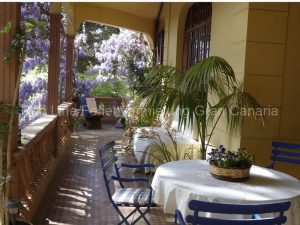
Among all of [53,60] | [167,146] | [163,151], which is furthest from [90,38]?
[163,151]

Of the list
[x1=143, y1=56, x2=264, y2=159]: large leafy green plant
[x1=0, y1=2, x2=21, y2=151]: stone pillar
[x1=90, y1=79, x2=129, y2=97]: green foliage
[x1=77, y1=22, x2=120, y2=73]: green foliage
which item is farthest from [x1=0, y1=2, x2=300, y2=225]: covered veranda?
[x1=77, y1=22, x2=120, y2=73]: green foliage

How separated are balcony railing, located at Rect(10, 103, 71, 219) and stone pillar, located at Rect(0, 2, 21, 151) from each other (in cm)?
52

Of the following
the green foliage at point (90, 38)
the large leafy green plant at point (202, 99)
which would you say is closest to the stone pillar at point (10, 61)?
the large leafy green plant at point (202, 99)

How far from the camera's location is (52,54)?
5.98 metres

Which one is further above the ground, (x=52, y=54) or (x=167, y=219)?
(x=52, y=54)

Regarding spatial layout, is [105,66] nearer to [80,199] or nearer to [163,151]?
[163,151]

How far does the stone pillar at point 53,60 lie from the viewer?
19.6ft

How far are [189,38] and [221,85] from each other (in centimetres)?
251

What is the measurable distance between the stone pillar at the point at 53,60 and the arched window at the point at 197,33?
7.51 ft

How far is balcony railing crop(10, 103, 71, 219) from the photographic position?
3.32 metres

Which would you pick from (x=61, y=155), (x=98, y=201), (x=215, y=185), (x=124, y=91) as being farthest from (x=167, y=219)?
(x=124, y=91)

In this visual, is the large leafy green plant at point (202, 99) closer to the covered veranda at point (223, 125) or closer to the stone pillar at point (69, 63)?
the covered veranda at point (223, 125)

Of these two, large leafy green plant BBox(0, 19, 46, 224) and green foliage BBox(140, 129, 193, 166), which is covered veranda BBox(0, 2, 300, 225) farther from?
green foliage BBox(140, 129, 193, 166)

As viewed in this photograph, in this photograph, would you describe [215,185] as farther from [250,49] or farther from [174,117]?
[174,117]
